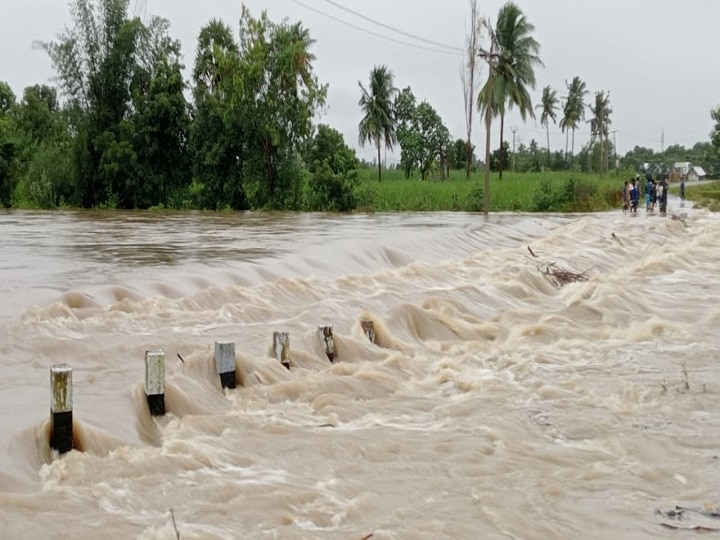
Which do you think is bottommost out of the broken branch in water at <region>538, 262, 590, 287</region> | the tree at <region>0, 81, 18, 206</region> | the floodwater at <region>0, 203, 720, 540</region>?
the floodwater at <region>0, 203, 720, 540</region>

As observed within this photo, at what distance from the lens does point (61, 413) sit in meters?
3.75

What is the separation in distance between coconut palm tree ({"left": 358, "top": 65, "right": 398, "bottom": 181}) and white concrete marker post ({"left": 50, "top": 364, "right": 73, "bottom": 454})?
Result: 132 feet

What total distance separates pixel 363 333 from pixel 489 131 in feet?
57.5

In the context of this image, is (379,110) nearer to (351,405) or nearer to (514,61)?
(514,61)

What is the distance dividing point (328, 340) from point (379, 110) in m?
39.2

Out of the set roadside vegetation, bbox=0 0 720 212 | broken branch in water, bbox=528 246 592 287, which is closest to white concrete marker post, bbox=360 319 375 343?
broken branch in water, bbox=528 246 592 287

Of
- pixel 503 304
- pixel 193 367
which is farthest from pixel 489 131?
pixel 193 367

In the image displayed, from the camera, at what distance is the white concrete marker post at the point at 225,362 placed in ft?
16.0

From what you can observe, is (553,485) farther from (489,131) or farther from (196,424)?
(489,131)

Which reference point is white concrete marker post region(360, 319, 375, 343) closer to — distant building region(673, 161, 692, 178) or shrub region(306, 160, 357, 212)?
shrub region(306, 160, 357, 212)

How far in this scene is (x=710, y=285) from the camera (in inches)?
444

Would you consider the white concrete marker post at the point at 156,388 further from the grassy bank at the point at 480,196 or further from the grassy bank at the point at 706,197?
the grassy bank at the point at 706,197

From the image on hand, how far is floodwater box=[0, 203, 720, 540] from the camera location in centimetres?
329

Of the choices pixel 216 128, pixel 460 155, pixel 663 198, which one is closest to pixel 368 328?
pixel 663 198
